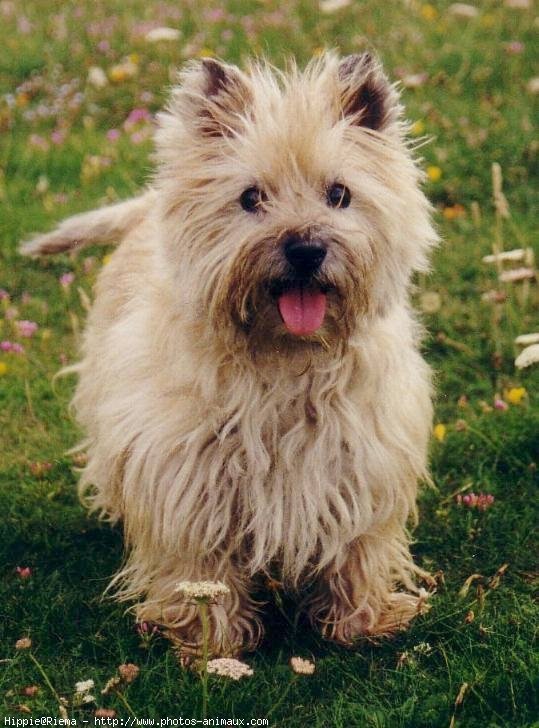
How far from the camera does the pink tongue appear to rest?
9.57ft

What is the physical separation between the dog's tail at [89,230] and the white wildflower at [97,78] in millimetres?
3050

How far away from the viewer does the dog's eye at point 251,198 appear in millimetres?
2936

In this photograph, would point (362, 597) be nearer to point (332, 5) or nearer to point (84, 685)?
point (84, 685)

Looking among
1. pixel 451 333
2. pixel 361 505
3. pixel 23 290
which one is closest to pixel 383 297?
pixel 361 505

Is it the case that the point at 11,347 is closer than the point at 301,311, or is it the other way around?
the point at 301,311

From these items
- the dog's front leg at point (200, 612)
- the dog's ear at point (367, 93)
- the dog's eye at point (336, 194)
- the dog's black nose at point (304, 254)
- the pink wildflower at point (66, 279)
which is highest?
the dog's ear at point (367, 93)

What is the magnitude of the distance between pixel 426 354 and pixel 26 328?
178cm

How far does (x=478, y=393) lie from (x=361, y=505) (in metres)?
1.59

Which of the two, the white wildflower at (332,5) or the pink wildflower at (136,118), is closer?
the pink wildflower at (136,118)

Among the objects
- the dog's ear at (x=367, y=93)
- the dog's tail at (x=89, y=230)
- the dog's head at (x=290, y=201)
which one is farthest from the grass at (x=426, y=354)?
the dog's ear at (x=367, y=93)

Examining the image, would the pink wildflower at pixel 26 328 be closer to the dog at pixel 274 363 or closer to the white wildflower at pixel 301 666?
the dog at pixel 274 363

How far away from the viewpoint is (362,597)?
349 centimetres

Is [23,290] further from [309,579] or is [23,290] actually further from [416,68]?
[416,68]

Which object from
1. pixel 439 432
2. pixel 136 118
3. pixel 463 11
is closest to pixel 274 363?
pixel 439 432
